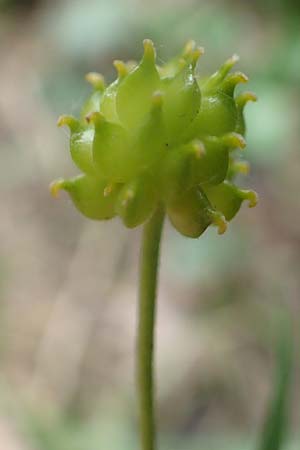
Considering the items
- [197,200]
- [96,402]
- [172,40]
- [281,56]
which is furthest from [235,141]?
[172,40]

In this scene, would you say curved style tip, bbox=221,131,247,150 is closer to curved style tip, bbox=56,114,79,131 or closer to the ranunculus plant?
the ranunculus plant

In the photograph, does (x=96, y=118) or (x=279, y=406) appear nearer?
(x=96, y=118)

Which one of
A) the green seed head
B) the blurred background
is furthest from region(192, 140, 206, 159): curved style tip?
the blurred background

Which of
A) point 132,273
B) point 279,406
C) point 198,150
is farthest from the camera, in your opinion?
point 132,273

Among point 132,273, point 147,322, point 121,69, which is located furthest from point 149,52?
point 132,273

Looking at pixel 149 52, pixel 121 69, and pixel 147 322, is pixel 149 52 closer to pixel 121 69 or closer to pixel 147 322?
pixel 121 69

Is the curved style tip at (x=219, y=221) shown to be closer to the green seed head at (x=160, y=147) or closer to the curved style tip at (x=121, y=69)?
the green seed head at (x=160, y=147)

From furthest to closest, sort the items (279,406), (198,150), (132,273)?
(132,273) → (279,406) → (198,150)
